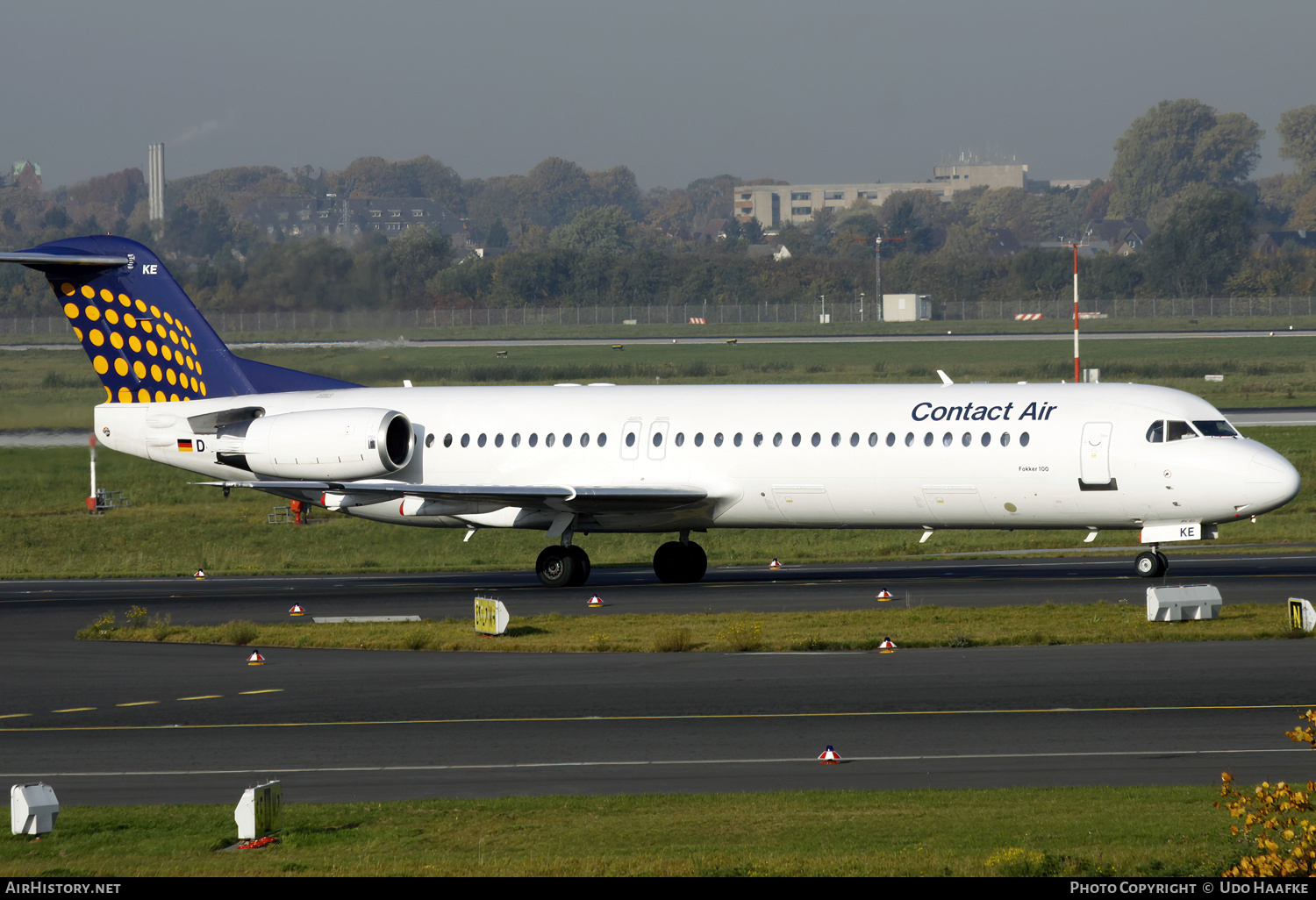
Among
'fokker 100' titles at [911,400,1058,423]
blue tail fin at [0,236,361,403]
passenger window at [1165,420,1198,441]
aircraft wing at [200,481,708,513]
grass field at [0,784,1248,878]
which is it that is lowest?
grass field at [0,784,1248,878]

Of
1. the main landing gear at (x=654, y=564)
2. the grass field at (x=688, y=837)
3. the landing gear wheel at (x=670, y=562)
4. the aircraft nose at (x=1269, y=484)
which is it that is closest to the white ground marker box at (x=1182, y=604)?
the aircraft nose at (x=1269, y=484)

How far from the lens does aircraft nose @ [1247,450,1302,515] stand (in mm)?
28062

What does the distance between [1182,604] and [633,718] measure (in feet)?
33.9

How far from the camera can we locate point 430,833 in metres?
12.6

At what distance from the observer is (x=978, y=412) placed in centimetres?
3044

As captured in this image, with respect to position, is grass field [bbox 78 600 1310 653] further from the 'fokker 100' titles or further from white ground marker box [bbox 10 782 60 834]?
white ground marker box [bbox 10 782 60 834]

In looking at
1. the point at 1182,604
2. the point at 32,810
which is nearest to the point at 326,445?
the point at 1182,604

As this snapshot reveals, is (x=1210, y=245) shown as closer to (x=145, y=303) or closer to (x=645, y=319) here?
(x=645, y=319)

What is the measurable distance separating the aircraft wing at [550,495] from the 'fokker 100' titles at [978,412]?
477 centimetres

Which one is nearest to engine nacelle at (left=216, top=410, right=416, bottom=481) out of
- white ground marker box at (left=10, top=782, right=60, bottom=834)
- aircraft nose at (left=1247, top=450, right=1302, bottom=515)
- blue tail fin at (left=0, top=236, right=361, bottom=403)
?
blue tail fin at (left=0, top=236, right=361, bottom=403)

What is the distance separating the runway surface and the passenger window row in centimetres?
360

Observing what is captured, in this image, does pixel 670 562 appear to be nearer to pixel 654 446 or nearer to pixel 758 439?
pixel 654 446

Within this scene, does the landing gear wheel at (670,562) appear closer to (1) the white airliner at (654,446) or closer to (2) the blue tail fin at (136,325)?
(1) the white airliner at (654,446)

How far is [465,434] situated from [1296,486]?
17.1 meters
